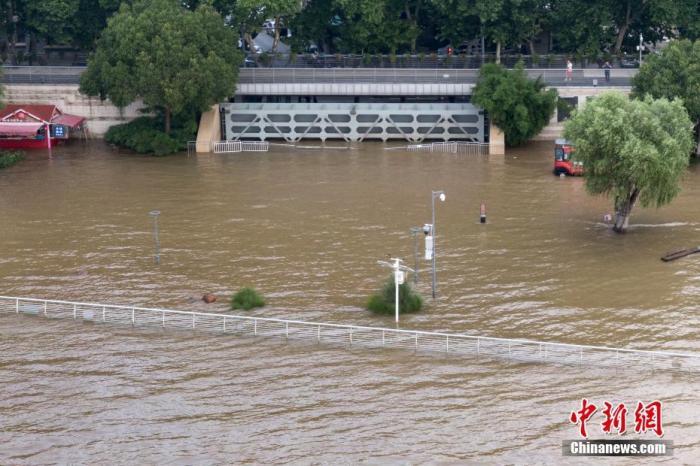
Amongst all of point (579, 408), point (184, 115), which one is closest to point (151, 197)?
point (184, 115)

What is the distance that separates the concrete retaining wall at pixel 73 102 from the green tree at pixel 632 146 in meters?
40.3

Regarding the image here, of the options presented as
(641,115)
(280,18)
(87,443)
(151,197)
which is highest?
(280,18)

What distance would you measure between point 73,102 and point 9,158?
1051 cm

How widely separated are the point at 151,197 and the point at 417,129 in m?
23.8

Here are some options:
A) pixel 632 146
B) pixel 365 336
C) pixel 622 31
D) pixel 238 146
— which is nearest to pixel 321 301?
pixel 365 336

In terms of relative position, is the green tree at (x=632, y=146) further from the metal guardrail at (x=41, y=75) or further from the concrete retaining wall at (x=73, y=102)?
the metal guardrail at (x=41, y=75)

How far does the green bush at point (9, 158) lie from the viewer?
78062 millimetres

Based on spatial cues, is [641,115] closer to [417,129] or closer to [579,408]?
[579,408]

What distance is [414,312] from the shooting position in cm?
4828

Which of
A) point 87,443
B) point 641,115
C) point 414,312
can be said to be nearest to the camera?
point 87,443

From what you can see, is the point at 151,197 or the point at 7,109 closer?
the point at 151,197

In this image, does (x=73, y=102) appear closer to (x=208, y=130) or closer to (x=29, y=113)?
(x=29, y=113)

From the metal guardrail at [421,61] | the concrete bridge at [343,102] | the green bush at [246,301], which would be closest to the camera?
the green bush at [246,301]

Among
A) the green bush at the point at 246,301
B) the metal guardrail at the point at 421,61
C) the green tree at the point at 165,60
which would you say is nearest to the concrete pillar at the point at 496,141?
the metal guardrail at the point at 421,61
